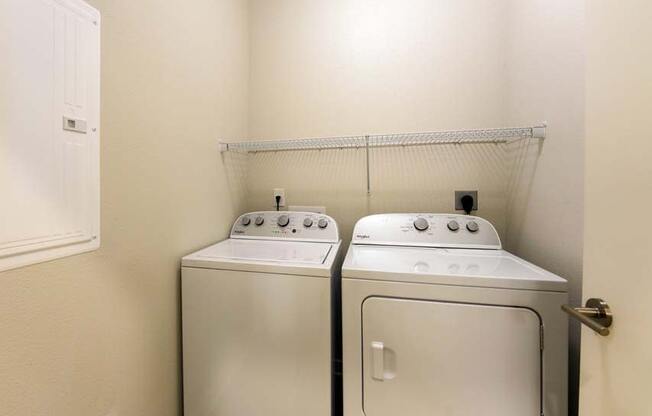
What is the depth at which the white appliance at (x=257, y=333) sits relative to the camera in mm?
1019

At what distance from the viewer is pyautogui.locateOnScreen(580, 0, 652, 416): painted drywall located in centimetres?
52

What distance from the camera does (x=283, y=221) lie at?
1.58m

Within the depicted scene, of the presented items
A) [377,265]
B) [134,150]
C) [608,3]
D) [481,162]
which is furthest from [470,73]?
[134,150]

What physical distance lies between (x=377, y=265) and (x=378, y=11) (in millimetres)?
1581

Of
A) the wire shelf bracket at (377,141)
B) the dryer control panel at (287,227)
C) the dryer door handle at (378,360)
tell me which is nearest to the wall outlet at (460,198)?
the wire shelf bracket at (377,141)

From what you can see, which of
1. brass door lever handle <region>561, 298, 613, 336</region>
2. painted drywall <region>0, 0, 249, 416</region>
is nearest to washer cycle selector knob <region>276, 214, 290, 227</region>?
painted drywall <region>0, 0, 249, 416</region>

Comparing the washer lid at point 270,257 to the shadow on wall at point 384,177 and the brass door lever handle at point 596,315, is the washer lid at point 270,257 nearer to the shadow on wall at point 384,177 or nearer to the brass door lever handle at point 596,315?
the shadow on wall at point 384,177

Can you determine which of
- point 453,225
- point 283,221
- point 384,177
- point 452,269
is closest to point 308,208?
point 283,221

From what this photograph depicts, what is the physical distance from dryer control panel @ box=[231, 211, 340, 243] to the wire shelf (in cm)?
43

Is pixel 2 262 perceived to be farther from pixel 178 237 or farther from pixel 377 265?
pixel 377 265

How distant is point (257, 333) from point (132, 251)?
556 mm

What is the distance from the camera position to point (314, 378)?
3.35 ft

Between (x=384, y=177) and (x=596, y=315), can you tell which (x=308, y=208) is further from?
(x=596, y=315)

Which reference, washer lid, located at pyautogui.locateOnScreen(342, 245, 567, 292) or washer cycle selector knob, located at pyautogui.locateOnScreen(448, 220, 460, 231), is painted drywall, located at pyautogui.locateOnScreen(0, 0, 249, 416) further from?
washer cycle selector knob, located at pyautogui.locateOnScreen(448, 220, 460, 231)
